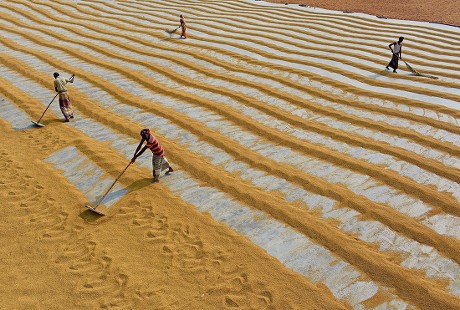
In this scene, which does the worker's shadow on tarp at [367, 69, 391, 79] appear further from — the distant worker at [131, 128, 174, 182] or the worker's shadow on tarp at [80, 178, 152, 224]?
the worker's shadow on tarp at [80, 178, 152, 224]

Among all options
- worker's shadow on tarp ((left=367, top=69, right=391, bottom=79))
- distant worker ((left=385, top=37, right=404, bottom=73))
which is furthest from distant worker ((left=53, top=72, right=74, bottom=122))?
distant worker ((left=385, top=37, right=404, bottom=73))

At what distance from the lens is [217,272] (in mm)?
5391

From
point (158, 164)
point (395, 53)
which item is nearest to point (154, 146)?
point (158, 164)

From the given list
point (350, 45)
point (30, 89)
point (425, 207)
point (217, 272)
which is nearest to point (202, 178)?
point (217, 272)

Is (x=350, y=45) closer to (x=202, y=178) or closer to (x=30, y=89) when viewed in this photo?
(x=202, y=178)

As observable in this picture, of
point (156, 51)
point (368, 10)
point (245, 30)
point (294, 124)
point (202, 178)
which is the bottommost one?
point (202, 178)

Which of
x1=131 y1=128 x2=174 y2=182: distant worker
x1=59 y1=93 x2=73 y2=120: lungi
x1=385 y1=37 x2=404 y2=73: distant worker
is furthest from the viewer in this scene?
x1=385 y1=37 x2=404 y2=73: distant worker

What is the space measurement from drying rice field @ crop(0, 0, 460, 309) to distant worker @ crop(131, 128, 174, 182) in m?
0.29

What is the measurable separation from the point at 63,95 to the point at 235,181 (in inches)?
209

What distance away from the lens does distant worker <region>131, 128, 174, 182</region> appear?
6742mm

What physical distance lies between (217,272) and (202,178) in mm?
2493

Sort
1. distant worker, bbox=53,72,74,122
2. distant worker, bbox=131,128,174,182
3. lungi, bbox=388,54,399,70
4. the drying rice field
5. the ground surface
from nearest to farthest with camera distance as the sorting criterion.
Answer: the drying rice field < distant worker, bbox=131,128,174,182 < distant worker, bbox=53,72,74,122 < lungi, bbox=388,54,399,70 < the ground surface

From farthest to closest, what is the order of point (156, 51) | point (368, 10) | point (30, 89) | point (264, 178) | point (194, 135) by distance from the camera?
point (368, 10) → point (156, 51) → point (30, 89) → point (194, 135) → point (264, 178)

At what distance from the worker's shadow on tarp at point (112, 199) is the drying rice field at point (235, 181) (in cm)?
4
